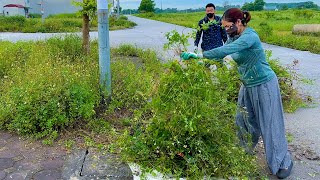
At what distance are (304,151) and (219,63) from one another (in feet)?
5.09

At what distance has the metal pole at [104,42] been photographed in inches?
170

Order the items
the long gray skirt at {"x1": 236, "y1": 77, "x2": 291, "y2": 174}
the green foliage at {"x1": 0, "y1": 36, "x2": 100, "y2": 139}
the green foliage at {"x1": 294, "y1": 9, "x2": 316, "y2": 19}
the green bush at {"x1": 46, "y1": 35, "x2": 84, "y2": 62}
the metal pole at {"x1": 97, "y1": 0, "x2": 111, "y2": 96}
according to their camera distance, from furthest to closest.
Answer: the green foliage at {"x1": 294, "y1": 9, "x2": 316, "y2": 19} → the green bush at {"x1": 46, "y1": 35, "x2": 84, "y2": 62} → the metal pole at {"x1": 97, "y1": 0, "x2": 111, "y2": 96} → the green foliage at {"x1": 0, "y1": 36, "x2": 100, "y2": 139} → the long gray skirt at {"x1": 236, "y1": 77, "x2": 291, "y2": 174}

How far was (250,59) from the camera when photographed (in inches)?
119

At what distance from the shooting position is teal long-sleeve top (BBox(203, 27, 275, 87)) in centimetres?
283

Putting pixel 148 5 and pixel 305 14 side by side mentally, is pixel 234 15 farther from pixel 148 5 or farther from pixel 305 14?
pixel 148 5

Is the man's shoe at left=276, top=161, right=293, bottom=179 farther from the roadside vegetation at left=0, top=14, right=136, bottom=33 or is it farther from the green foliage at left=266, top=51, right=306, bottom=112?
the roadside vegetation at left=0, top=14, right=136, bottom=33

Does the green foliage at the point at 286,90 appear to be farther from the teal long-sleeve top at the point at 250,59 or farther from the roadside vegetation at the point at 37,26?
the roadside vegetation at the point at 37,26

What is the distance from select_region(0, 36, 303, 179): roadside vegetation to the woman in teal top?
16 cm

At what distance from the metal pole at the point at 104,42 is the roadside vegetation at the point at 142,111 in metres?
0.16

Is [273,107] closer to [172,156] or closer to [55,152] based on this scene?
[172,156]

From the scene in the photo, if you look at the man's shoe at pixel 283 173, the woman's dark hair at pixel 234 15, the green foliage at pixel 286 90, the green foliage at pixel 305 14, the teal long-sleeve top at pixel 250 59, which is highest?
the green foliage at pixel 305 14

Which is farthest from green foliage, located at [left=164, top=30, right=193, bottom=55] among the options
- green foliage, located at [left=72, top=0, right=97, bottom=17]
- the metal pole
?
green foliage, located at [left=72, top=0, right=97, bottom=17]

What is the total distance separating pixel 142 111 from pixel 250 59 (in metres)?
0.98

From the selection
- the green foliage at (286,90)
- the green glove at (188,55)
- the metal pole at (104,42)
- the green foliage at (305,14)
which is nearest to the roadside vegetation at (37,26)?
the metal pole at (104,42)
